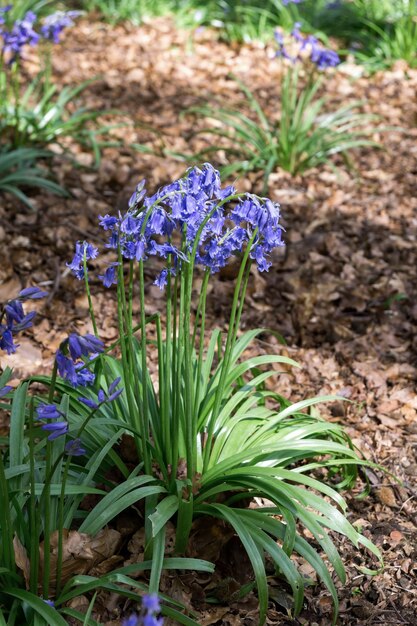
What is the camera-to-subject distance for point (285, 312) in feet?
13.8

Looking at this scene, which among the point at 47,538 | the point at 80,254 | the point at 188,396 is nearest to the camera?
the point at 47,538

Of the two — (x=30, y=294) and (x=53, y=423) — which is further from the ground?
(x=30, y=294)

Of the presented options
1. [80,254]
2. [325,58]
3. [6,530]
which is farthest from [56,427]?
[325,58]

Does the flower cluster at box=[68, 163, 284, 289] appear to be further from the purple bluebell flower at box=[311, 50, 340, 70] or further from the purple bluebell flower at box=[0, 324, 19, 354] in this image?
the purple bluebell flower at box=[311, 50, 340, 70]

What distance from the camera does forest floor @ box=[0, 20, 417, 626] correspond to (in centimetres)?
262

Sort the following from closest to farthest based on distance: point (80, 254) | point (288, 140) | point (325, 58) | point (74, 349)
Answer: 1. point (74, 349)
2. point (80, 254)
3. point (325, 58)
4. point (288, 140)

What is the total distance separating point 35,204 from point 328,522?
10.1ft

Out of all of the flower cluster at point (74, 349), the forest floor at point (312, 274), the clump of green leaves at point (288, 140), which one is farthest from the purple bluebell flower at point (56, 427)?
the clump of green leaves at point (288, 140)

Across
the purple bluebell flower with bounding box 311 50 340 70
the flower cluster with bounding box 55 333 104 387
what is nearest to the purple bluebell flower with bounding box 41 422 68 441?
the flower cluster with bounding box 55 333 104 387

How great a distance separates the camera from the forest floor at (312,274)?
2.62 meters

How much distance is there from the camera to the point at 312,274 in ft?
14.6

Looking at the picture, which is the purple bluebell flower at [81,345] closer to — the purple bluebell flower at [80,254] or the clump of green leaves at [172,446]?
the clump of green leaves at [172,446]

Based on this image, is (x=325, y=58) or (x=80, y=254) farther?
(x=325, y=58)

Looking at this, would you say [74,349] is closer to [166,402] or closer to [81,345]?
[81,345]
